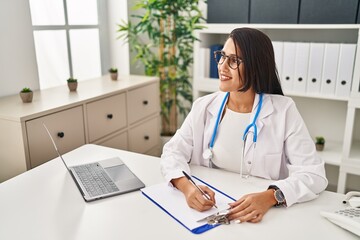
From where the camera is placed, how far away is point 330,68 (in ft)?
7.63

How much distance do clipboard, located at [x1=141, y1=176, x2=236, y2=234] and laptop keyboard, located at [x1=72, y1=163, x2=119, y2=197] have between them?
0.47 feet

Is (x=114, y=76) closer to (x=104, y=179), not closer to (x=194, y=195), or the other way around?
(x=104, y=179)

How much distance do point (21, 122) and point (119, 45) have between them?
65.4 inches

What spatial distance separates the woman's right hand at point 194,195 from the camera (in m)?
1.13

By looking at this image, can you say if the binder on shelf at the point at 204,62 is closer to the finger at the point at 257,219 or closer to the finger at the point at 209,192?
the finger at the point at 209,192

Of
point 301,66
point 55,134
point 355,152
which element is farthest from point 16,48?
point 355,152

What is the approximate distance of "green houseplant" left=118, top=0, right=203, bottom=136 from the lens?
9.30ft

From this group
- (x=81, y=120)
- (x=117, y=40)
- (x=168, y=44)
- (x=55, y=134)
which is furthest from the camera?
(x=117, y=40)

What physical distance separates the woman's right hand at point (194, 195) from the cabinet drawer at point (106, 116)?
1105mm

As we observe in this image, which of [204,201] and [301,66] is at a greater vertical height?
[301,66]

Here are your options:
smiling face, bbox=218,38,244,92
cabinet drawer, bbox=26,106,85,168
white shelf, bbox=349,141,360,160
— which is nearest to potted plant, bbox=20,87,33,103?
cabinet drawer, bbox=26,106,85,168

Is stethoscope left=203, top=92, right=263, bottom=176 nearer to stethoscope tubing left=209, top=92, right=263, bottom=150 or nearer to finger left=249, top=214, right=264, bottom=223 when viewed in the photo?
stethoscope tubing left=209, top=92, right=263, bottom=150

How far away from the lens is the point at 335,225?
1060 millimetres

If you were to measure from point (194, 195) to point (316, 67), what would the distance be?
1.64 m
